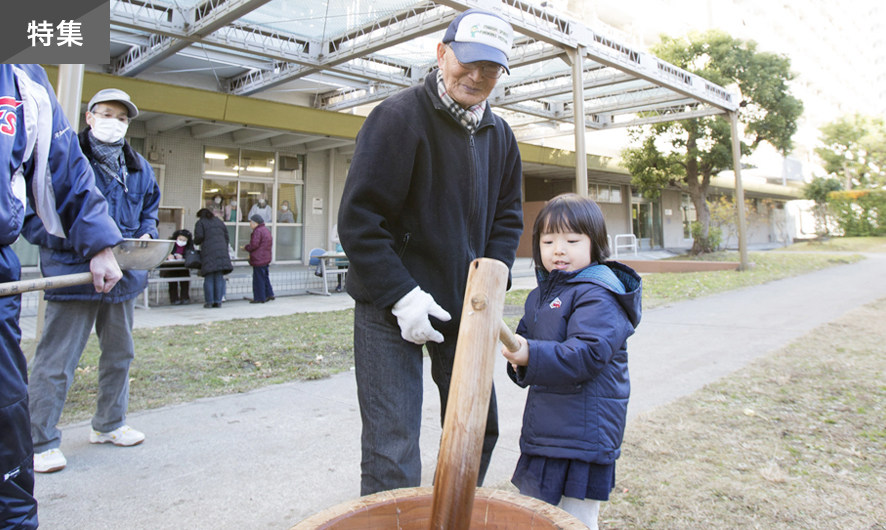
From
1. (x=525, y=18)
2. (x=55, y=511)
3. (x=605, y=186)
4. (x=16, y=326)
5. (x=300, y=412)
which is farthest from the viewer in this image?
(x=605, y=186)

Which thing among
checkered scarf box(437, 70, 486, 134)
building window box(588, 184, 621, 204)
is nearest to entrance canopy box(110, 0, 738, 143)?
checkered scarf box(437, 70, 486, 134)

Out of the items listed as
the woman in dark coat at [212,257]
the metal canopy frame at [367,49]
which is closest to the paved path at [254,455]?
the metal canopy frame at [367,49]

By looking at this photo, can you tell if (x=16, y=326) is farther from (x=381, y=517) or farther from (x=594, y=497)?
(x=594, y=497)

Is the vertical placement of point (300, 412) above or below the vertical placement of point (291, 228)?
below

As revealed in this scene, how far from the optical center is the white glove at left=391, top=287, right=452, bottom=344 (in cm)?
181

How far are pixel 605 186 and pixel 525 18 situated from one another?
1951cm

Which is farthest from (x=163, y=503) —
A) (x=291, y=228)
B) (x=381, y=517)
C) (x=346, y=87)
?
(x=291, y=228)

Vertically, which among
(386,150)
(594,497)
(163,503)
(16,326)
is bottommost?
(163,503)

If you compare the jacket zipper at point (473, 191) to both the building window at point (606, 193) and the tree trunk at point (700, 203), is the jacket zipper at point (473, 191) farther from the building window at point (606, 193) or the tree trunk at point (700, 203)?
the building window at point (606, 193)

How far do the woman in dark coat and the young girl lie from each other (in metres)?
8.74

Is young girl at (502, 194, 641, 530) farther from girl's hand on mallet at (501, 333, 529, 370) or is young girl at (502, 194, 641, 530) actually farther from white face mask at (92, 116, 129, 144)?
white face mask at (92, 116, 129, 144)

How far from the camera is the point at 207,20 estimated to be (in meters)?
8.55

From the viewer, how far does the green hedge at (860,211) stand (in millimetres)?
34312

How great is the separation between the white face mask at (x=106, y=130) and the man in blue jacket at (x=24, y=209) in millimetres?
1121
